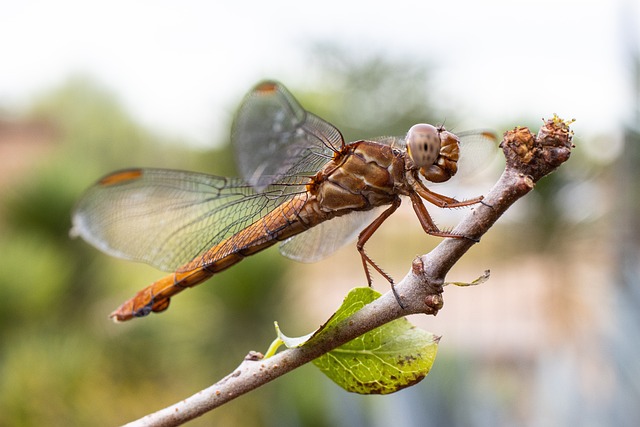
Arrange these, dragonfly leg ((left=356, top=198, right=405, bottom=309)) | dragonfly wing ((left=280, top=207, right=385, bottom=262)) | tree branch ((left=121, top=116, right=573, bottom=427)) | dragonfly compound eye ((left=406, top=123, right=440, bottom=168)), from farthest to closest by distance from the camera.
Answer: dragonfly wing ((left=280, top=207, right=385, bottom=262)), dragonfly leg ((left=356, top=198, right=405, bottom=309)), dragonfly compound eye ((left=406, top=123, right=440, bottom=168)), tree branch ((left=121, top=116, right=573, bottom=427))

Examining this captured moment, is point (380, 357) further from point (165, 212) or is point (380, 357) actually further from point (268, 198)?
point (165, 212)

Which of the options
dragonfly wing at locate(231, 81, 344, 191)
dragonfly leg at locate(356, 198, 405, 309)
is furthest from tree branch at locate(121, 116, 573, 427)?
dragonfly wing at locate(231, 81, 344, 191)

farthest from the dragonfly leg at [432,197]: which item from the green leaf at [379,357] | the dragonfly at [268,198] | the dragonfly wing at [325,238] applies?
the green leaf at [379,357]

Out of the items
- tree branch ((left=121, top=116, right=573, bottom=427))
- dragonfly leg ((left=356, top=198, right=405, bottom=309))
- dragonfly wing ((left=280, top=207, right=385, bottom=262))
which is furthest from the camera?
dragonfly wing ((left=280, top=207, right=385, bottom=262))

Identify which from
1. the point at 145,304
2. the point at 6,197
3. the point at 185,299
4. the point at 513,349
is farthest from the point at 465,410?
the point at 513,349

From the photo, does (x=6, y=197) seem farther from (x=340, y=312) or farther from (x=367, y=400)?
(x=340, y=312)

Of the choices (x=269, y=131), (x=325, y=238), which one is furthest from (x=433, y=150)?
(x=269, y=131)

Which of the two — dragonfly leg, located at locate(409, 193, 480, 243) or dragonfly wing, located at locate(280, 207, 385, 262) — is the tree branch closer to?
dragonfly leg, located at locate(409, 193, 480, 243)

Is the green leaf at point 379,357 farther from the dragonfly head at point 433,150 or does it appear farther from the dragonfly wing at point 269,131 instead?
the dragonfly wing at point 269,131
